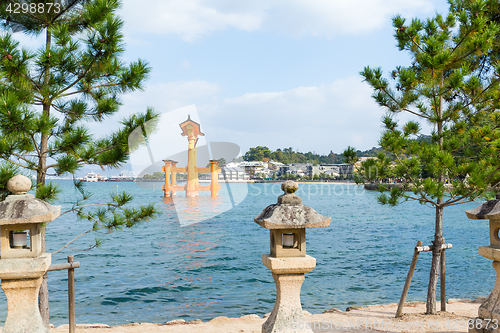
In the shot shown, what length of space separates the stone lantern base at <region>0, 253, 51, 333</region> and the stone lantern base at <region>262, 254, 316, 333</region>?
83.8 inches

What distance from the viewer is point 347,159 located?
618 centimetres

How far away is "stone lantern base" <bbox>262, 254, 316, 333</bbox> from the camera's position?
3.58m

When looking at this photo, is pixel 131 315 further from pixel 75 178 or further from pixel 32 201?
pixel 32 201

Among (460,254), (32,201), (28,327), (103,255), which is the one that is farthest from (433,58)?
(103,255)

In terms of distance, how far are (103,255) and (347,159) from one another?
14.0m

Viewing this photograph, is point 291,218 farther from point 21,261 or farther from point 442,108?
point 442,108

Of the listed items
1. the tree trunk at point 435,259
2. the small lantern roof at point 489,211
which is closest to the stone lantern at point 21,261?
the small lantern roof at point 489,211

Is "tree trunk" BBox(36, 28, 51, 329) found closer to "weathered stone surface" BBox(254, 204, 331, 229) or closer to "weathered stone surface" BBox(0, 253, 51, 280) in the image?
"weathered stone surface" BBox(0, 253, 51, 280)

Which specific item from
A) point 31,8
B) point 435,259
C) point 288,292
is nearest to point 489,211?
point 288,292

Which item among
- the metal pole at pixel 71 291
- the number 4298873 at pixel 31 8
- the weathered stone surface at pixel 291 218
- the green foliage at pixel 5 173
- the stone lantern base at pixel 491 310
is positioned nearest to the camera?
the weathered stone surface at pixel 291 218

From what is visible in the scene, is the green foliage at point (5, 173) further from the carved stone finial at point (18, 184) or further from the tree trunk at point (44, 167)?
the carved stone finial at point (18, 184)

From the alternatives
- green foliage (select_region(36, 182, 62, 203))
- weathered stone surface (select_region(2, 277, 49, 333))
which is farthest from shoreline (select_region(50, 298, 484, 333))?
weathered stone surface (select_region(2, 277, 49, 333))

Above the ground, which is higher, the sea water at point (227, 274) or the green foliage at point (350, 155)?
the green foliage at point (350, 155)

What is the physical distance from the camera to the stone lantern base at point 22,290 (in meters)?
3.27
